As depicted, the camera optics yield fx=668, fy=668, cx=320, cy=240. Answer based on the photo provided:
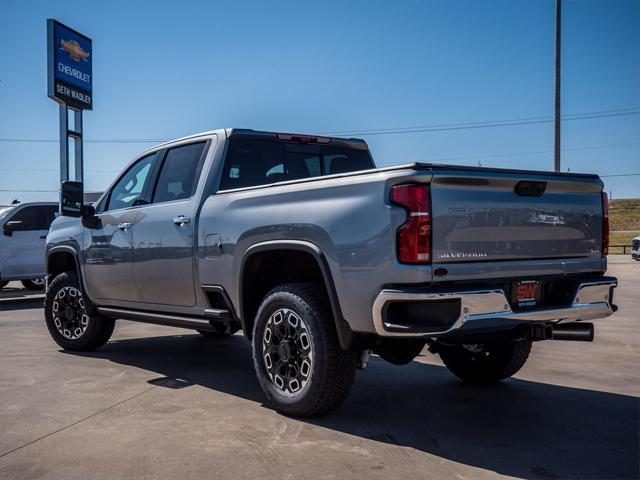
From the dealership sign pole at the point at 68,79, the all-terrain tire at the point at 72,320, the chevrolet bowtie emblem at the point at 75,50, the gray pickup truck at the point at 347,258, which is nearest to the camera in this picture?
the gray pickup truck at the point at 347,258

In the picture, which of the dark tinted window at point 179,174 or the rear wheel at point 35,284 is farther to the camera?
the rear wheel at point 35,284

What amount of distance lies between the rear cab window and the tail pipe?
8.62ft

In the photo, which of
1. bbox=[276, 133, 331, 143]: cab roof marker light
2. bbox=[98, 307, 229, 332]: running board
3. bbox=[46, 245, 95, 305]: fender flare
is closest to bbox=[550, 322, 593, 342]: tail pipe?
bbox=[98, 307, 229, 332]: running board

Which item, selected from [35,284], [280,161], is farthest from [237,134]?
[35,284]

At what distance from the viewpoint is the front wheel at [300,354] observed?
4.17 meters

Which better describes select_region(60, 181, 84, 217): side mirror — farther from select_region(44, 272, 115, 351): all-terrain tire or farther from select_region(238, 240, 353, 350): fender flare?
select_region(238, 240, 353, 350): fender flare

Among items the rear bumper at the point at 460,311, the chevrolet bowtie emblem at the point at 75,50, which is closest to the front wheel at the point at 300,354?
the rear bumper at the point at 460,311

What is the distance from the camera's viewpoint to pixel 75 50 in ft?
66.3

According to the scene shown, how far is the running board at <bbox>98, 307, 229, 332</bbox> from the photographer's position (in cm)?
513

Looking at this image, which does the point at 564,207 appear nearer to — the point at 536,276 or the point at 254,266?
the point at 536,276

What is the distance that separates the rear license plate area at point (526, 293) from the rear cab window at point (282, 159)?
243 cm

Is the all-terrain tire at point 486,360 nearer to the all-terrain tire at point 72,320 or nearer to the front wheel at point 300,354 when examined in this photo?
the front wheel at point 300,354

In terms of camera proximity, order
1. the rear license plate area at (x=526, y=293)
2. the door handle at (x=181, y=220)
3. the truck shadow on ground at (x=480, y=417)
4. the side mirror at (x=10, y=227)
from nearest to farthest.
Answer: the truck shadow on ground at (x=480, y=417) → the rear license plate area at (x=526, y=293) → the door handle at (x=181, y=220) → the side mirror at (x=10, y=227)

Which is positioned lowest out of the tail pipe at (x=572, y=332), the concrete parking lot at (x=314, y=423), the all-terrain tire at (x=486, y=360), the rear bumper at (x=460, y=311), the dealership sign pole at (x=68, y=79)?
the concrete parking lot at (x=314, y=423)
